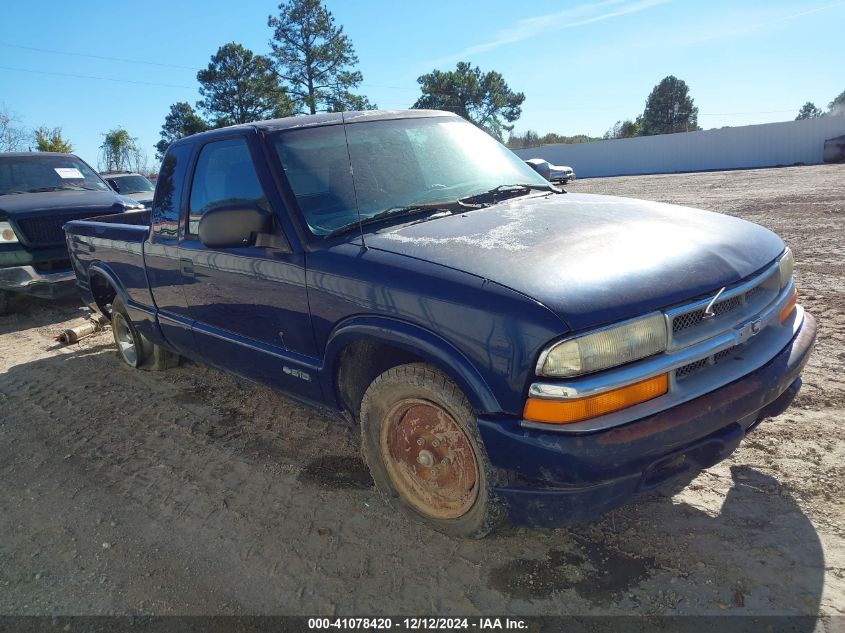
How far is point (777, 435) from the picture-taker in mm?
3361

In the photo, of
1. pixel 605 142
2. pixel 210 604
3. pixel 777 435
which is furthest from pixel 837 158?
pixel 210 604

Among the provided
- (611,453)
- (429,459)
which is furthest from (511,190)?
(611,453)

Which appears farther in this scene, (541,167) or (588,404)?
(541,167)

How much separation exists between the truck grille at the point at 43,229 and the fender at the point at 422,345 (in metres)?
6.44

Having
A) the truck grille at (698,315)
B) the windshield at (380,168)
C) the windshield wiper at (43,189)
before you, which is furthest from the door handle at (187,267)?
the windshield wiper at (43,189)

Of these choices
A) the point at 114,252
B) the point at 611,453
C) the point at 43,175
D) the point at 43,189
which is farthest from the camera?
the point at 43,175

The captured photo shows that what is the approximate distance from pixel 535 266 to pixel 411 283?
0.50 meters

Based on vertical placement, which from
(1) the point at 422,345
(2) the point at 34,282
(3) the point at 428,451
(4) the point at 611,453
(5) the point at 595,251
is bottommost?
(3) the point at 428,451

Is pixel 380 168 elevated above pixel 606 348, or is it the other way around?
Result: pixel 380 168

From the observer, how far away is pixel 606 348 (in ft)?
7.10

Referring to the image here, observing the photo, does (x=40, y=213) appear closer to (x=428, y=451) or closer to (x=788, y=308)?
(x=428, y=451)

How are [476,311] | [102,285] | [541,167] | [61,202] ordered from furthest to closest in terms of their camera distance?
1. [61,202]
2. [102,285]
3. [541,167]
4. [476,311]

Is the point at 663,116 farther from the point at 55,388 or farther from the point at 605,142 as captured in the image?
the point at 55,388

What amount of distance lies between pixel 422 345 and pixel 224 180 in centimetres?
193
